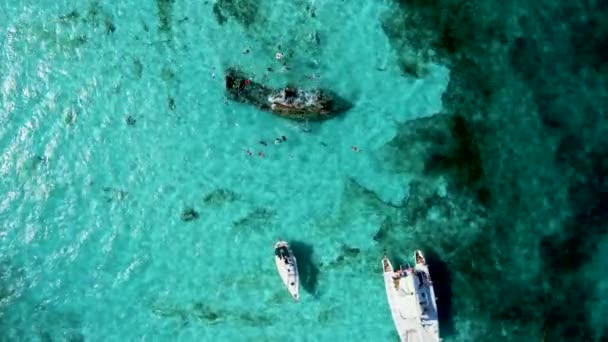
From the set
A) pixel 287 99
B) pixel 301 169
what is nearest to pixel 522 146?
pixel 301 169

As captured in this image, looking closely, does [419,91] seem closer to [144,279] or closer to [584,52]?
[584,52]

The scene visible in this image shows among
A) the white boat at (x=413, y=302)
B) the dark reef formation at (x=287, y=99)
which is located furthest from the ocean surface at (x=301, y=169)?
the white boat at (x=413, y=302)

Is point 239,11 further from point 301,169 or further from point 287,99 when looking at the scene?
point 301,169

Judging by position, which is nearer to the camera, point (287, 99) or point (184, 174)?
point (287, 99)

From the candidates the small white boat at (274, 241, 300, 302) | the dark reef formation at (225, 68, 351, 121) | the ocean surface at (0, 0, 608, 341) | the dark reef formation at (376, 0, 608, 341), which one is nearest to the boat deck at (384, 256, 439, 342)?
the ocean surface at (0, 0, 608, 341)

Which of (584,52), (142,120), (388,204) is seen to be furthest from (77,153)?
(584,52)
